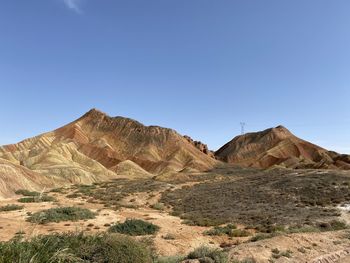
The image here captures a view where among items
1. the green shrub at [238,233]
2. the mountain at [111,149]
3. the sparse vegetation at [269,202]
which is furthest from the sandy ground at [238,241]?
the mountain at [111,149]

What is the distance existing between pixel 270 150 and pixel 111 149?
210 feet

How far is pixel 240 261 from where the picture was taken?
519 inches

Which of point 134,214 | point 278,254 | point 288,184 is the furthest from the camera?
point 288,184

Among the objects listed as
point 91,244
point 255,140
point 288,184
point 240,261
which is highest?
point 255,140

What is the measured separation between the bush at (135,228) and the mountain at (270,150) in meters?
106

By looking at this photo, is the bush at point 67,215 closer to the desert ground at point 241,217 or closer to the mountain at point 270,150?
the desert ground at point 241,217

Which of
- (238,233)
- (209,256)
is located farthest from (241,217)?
(209,256)

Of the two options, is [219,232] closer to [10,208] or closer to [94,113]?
[10,208]

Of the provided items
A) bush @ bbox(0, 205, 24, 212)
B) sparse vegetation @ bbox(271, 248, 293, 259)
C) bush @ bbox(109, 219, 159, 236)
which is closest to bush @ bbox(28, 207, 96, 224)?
bush @ bbox(109, 219, 159, 236)

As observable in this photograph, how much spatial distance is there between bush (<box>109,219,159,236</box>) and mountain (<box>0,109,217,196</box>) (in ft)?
192

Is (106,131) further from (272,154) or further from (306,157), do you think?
(306,157)

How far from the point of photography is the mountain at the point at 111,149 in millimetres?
92312

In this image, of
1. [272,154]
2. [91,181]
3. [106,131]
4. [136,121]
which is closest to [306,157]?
[272,154]

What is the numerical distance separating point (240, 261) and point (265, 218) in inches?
669
